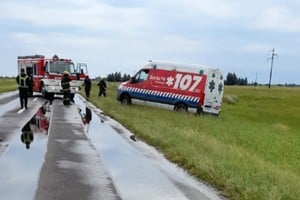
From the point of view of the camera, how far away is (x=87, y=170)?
951 centimetres

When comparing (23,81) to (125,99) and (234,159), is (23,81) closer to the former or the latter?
(125,99)

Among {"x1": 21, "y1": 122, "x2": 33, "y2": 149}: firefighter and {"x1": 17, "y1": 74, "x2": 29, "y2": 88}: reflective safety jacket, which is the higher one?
{"x1": 17, "y1": 74, "x2": 29, "y2": 88}: reflective safety jacket

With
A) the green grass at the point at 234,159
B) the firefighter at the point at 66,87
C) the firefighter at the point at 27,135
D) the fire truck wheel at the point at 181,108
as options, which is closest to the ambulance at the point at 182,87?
the fire truck wheel at the point at 181,108

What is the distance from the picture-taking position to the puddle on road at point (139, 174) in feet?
25.9

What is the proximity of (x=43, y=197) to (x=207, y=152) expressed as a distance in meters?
5.86

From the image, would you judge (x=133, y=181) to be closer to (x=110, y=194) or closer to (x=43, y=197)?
(x=110, y=194)

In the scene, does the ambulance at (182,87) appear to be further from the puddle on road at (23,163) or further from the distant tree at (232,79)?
the distant tree at (232,79)

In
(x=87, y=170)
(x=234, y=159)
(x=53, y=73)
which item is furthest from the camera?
(x=53, y=73)

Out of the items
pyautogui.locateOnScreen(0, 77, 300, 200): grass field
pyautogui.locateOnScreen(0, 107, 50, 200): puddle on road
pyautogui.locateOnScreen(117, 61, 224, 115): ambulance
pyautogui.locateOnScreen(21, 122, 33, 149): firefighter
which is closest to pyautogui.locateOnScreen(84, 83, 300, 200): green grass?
pyautogui.locateOnScreen(0, 77, 300, 200): grass field

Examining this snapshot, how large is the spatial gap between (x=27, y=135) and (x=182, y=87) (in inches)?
612

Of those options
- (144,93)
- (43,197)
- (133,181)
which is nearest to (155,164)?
(133,181)

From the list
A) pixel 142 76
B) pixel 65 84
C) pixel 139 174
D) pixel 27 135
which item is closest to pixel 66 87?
pixel 65 84

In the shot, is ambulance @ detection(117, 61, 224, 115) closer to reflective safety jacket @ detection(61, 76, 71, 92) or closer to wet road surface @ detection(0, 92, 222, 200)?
reflective safety jacket @ detection(61, 76, 71, 92)

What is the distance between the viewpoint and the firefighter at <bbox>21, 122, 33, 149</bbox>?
12.9m
